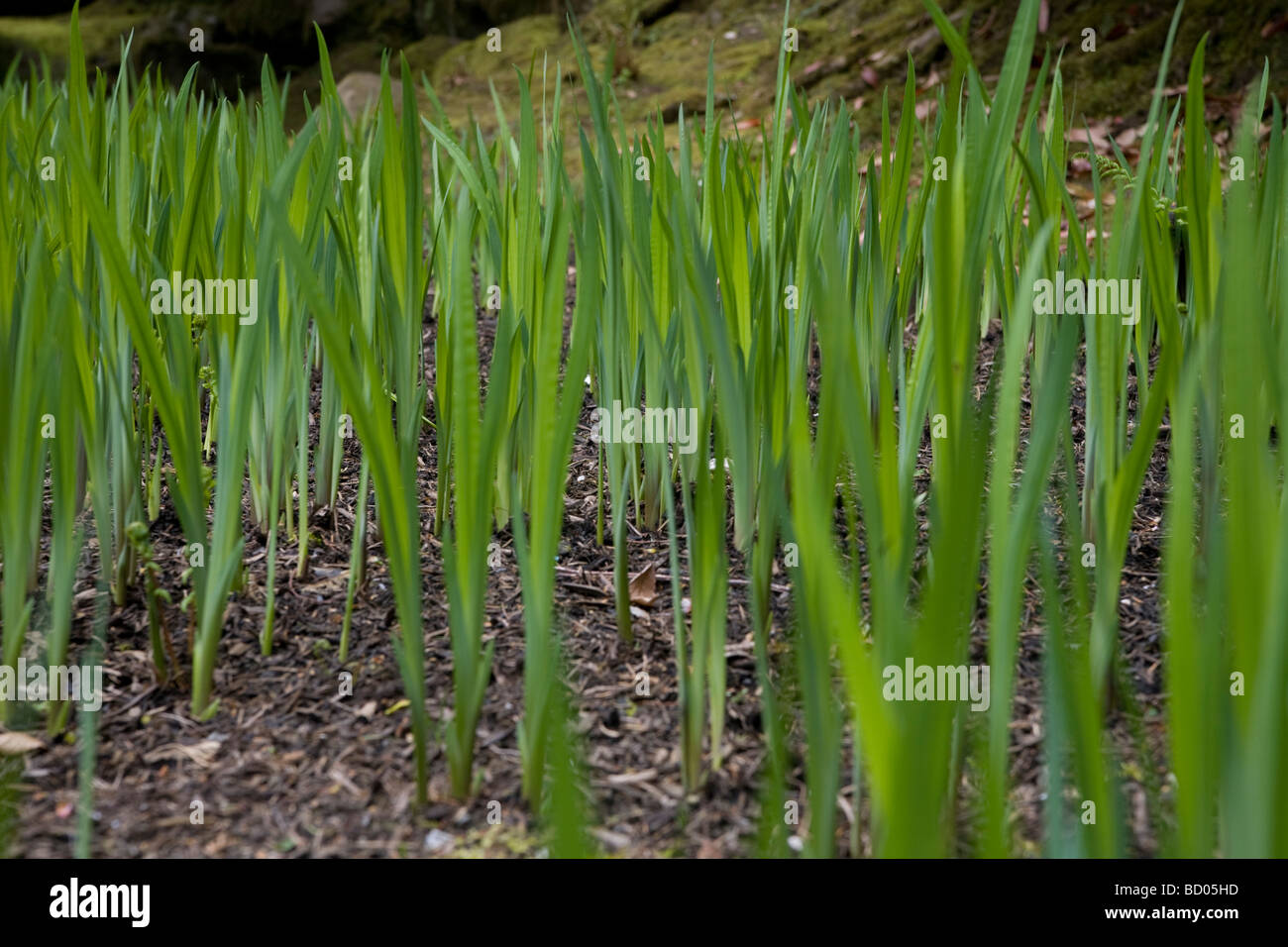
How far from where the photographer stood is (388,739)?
3.15ft

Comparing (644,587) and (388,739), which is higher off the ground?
(644,587)

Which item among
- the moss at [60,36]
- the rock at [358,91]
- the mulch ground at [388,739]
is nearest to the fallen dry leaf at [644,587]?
the mulch ground at [388,739]

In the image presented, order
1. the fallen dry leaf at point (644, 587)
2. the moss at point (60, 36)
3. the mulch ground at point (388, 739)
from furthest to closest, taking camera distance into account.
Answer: the moss at point (60, 36) < the fallen dry leaf at point (644, 587) < the mulch ground at point (388, 739)

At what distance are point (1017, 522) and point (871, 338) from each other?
77 cm

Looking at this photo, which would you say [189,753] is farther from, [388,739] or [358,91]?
[358,91]

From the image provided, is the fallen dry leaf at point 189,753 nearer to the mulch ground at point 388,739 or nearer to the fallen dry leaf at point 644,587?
the mulch ground at point 388,739

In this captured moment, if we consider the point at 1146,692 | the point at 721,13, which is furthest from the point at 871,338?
the point at 721,13

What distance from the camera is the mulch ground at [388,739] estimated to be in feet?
2.74

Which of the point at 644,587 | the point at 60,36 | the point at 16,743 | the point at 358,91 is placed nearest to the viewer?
the point at 16,743

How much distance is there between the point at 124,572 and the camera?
117 cm

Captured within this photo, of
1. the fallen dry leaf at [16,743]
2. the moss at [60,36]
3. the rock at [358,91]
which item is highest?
the moss at [60,36]

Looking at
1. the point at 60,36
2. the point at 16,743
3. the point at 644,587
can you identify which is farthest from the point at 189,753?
the point at 60,36

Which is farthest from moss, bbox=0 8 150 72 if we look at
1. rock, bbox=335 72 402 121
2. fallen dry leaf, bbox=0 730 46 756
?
fallen dry leaf, bbox=0 730 46 756
